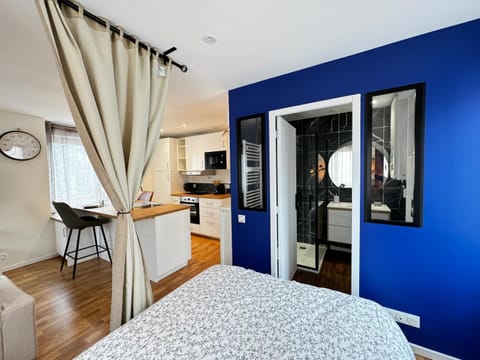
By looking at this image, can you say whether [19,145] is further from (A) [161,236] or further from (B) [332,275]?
(B) [332,275]

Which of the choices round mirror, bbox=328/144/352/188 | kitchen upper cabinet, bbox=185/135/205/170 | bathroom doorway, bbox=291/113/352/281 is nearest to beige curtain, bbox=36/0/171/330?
bathroom doorway, bbox=291/113/352/281

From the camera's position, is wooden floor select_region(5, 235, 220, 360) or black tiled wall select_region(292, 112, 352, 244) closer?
wooden floor select_region(5, 235, 220, 360)

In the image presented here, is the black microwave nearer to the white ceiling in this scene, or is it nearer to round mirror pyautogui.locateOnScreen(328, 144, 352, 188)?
round mirror pyautogui.locateOnScreen(328, 144, 352, 188)

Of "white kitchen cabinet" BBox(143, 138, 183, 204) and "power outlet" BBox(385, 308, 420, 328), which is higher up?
"white kitchen cabinet" BBox(143, 138, 183, 204)

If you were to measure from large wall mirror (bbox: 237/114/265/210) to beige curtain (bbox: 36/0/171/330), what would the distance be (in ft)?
3.39

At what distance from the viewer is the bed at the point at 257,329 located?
0.89 metres

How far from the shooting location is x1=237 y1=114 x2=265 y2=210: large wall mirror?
2275 millimetres

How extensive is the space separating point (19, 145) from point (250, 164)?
3.69 m

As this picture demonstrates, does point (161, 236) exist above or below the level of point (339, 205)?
below

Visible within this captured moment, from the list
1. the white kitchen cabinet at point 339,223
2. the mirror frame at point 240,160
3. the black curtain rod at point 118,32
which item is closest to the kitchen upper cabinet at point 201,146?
the mirror frame at point 240,160

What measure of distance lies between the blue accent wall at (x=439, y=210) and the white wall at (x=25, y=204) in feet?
15.1

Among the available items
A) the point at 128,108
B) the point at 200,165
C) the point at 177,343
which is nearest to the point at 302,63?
the point at 128,108

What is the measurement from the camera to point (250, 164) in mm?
2381

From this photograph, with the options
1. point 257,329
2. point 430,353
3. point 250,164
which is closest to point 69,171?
point 250,164
